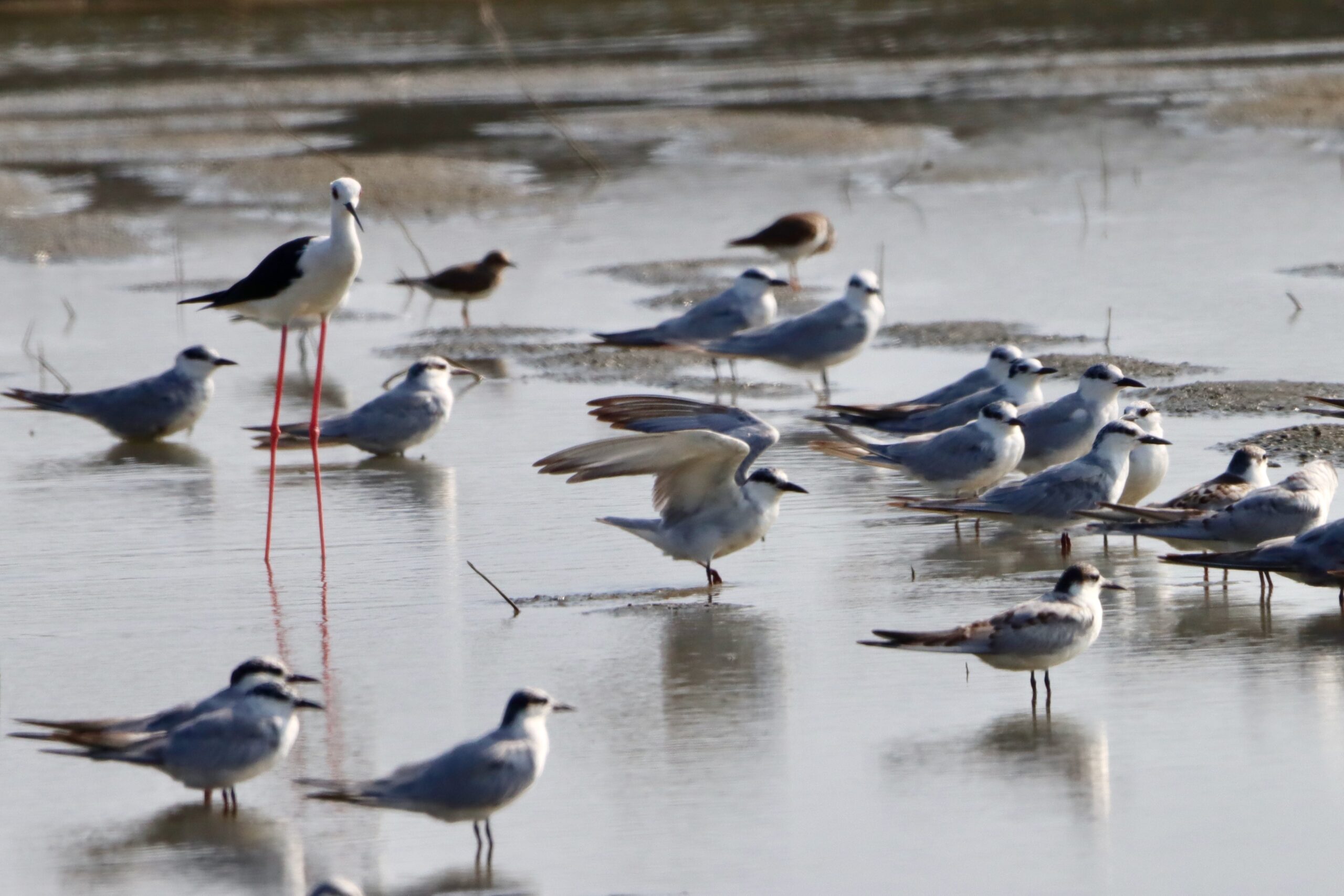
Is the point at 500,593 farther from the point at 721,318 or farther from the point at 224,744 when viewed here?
the point at 721,318

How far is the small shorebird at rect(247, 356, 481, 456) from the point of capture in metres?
10.6

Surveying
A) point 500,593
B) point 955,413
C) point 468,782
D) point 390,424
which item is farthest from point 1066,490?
point 390,424

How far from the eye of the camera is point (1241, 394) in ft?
35.0

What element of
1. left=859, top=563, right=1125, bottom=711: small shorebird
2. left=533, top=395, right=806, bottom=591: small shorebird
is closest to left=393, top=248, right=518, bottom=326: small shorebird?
left=533, top=395, right=806, bottom=591: small shorebird

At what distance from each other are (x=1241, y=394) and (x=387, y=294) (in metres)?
7.63

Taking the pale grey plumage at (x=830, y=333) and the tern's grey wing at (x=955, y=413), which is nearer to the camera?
the tern's grey wing at (x=955, y=413)

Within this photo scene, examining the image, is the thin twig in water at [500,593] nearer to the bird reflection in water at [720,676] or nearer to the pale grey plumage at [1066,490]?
the bird reflection in water at [720,676]

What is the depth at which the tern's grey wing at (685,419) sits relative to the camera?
820 centimetres

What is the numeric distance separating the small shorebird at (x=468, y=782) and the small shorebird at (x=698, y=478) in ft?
7.25

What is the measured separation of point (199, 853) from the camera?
5.47 metres

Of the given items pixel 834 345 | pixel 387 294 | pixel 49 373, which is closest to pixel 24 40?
pixel 387 294

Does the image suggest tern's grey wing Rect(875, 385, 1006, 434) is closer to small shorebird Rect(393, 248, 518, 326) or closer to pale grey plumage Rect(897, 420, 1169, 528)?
pale grey plumage Rect(897, 420, 1169, 528)

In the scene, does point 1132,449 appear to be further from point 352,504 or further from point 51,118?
point 51,118

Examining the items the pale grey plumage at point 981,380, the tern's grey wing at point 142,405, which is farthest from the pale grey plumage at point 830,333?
the tern's grey wing at point 142,405
